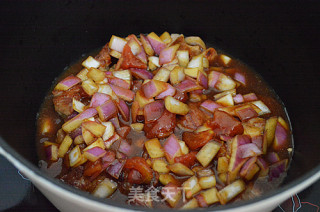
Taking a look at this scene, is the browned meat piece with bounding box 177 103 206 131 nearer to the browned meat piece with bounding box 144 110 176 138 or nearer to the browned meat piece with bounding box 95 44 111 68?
the browned meat piece with bounding box 144 110 176 138

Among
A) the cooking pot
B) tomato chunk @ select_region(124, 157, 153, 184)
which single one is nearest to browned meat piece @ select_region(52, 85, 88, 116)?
the cooking pot

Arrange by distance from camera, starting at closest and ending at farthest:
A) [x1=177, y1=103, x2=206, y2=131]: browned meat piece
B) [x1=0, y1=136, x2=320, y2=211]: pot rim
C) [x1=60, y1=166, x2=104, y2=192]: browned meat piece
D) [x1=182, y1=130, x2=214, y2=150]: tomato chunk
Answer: [x1=0, y1=136, x2=320, y2=211]: pot rim
[x1=60, y1=166, x2=104, y2=192]: browned meat piece
[x1=182, y1=130, x2=214, y2=150]: tomato chunk
[x1=177, y1=103, x2=206, y2=131]: browned meat piece

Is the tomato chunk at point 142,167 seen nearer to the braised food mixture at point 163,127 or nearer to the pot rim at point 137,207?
the braised food mixture at point 163,127

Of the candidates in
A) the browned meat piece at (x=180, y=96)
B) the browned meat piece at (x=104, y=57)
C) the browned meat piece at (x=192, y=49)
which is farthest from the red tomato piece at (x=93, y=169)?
the browned meat piece at (x=192, y=49)

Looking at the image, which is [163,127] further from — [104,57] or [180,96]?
[104,57]

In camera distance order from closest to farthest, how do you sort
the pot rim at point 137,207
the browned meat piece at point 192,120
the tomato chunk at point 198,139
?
1. the pot rim at point 137,207
2. the tomato chunk at point 198,139
3. the browned meat piece at point 192,120

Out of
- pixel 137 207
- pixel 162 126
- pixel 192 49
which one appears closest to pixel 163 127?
pixel 162 126
